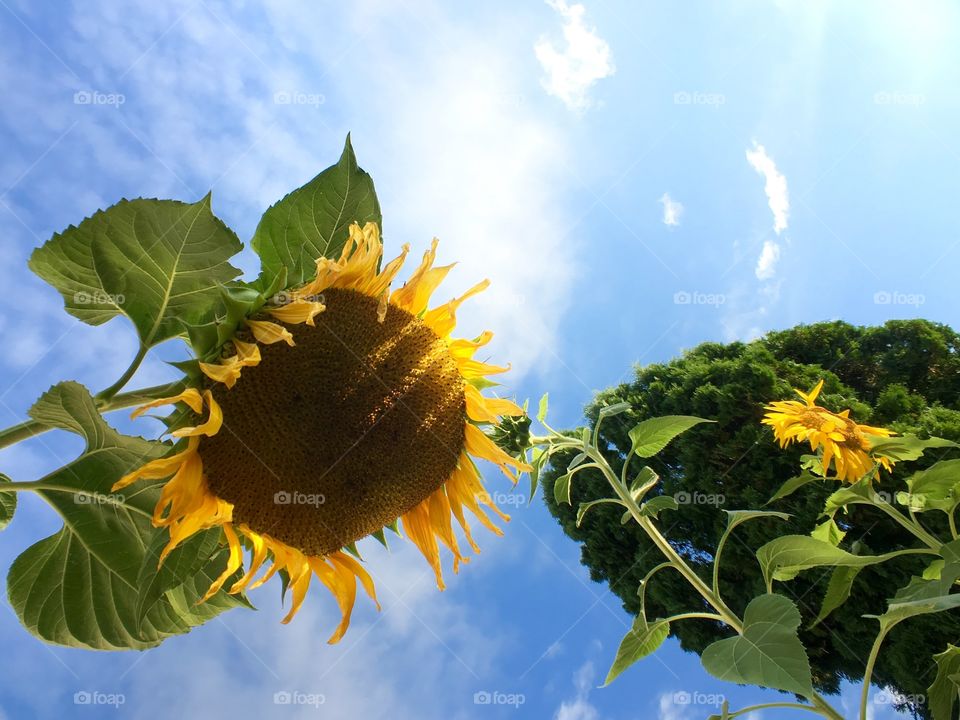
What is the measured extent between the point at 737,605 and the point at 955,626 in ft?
8.28

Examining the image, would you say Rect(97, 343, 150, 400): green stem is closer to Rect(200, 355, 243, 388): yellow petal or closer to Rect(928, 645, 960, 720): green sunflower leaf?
Rect(200, 355, 243, 388): yellow petal

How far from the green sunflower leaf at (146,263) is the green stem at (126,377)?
2cm

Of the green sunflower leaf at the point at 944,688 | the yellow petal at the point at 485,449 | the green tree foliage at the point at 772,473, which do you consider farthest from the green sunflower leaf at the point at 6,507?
the green tree foliage at the point at 772,473

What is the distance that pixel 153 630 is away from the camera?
1118 mm

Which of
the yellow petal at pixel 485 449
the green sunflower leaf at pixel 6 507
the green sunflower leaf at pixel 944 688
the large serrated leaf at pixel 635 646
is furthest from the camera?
the large serrated leaf at pixel 635 646

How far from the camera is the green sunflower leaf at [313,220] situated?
3.62 feet

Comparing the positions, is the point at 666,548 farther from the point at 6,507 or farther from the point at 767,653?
the point at 6,507

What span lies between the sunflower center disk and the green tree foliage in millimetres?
5869

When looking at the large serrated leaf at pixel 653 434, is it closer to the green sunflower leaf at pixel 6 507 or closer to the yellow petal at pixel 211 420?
the yellow petal at pixel 211 420

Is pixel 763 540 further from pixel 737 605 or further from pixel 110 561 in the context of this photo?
pixel 110 561

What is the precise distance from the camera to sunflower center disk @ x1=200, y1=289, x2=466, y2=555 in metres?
1.06

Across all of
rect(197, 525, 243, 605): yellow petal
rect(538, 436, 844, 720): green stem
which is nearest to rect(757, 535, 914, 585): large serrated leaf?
rect(538, 436, 844, 720): green stem

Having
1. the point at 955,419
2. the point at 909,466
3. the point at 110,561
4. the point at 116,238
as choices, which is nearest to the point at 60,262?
the point at 116,238

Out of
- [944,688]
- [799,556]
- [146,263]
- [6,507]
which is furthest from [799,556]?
[6,507]
